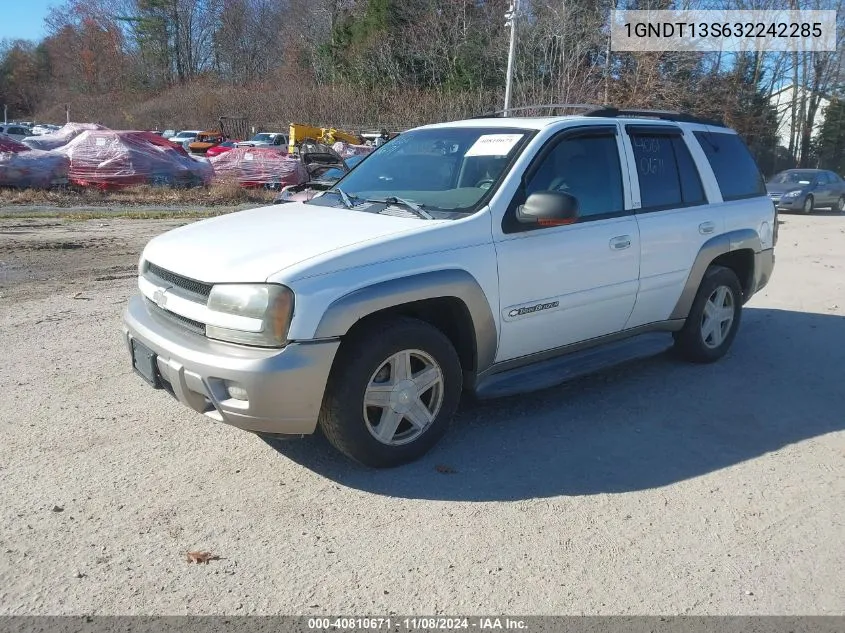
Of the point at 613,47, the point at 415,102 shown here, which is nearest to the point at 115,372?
the point at 613,47

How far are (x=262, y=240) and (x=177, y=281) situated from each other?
1.64 ft

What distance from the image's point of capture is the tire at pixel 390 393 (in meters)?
3.68

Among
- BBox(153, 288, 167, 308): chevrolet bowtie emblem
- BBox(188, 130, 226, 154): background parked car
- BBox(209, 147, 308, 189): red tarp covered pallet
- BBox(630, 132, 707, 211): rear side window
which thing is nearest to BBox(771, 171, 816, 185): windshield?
BBox(209, 147, 308, 189): red tarp covered pallet

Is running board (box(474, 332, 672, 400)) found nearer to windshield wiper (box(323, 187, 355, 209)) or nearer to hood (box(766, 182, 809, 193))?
windshield wiper (box(323, 187, 355, 209))

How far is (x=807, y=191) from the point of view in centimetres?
2169

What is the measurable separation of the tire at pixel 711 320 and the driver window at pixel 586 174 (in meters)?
1.29

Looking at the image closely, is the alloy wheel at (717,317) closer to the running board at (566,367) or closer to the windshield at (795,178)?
the running board at (566,367)

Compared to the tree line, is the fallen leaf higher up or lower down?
lower down

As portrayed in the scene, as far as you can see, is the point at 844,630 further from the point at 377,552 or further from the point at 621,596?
the point at 377,552

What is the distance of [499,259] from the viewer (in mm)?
4141

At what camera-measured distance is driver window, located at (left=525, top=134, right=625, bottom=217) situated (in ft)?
15.0

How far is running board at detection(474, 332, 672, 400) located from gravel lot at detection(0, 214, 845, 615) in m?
0.33

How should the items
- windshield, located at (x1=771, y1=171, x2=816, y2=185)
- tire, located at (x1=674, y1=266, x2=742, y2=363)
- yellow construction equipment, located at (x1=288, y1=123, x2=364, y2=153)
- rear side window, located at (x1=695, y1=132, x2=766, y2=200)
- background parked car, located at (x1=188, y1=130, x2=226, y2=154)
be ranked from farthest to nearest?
1. background parked car, located at (x1=188, y1=130, x2=226, y2=154)
2. yellow construction equipment, located at (x1=288, y1=123, x2=364, y2=153)
3. windshield, located at (x1=771, y1=171, x2=816, y2=185)
4. rear side window, located at (x1=695, y1=132, x2=766, y2=200)
5. tire, located at (x1=674, y1=266, x2=742, y2=363)

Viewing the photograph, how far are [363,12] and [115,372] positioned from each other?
2031 inches
